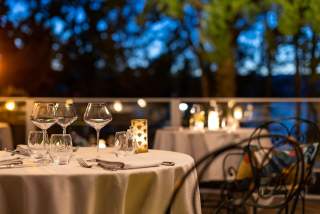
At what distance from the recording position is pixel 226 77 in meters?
10.9

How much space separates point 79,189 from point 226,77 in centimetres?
840

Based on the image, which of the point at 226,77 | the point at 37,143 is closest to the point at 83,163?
the point at 37,143

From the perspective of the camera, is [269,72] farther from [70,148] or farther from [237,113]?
[70,148]

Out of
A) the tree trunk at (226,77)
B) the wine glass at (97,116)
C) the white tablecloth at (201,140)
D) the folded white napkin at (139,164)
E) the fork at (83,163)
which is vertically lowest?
the white tablecloth at (201,140)

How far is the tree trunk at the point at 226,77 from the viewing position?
10836 millimetres

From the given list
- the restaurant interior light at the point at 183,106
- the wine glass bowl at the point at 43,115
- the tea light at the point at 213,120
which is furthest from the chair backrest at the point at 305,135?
the restaurant interior light at the point at 183,106

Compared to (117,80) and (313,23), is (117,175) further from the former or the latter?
(117,80)

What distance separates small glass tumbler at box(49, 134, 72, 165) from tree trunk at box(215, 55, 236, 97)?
8.07 m

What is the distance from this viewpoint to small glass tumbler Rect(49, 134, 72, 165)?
2928mm

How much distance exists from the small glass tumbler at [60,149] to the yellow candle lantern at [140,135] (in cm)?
53

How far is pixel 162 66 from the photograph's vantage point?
17.8 metres

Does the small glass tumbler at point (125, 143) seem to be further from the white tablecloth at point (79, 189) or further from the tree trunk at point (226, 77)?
the tree trunk at point (226, 77)

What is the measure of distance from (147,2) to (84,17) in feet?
26.4

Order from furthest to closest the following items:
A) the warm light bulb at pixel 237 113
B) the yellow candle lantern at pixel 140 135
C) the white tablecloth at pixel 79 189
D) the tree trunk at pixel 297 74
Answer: the tree trunk at pixel 297 74, the warm light bulb at pixel 237 113, the yellow candle lantern at pixel 140 135, the white tablecloth at pixel 79 189
